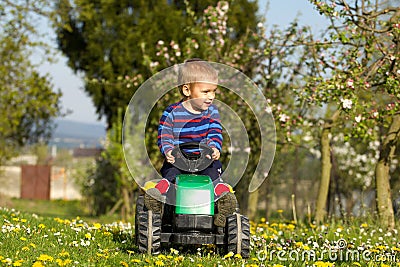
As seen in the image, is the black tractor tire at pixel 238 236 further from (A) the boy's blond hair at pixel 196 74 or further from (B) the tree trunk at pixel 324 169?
(B) the tree trunk at pixel 324 169

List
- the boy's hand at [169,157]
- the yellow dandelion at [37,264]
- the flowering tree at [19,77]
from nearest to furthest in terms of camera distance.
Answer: the yellow dandelion at [37,264]
the boy's hand at [169,157]
the flowering tree at [19,77]

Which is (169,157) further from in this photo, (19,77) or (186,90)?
(19,77)

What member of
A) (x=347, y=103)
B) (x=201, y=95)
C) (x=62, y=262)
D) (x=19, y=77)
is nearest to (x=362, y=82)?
(x=347, y=103)

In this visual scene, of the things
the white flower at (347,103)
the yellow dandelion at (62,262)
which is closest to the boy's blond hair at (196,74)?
the yellow dandelion at (62,262)

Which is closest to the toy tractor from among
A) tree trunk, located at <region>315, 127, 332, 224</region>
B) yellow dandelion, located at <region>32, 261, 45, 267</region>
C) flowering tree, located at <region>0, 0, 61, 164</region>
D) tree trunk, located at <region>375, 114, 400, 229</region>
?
yellow dandelion, located at <region>32, 261, 45, 267</region>

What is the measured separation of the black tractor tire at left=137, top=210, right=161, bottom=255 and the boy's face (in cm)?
111

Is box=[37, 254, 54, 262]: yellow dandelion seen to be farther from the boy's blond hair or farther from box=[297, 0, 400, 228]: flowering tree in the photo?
box=[297, 0, 400, 228]: flowering tree

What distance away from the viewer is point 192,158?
18.3 ft

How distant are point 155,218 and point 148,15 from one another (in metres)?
14.6

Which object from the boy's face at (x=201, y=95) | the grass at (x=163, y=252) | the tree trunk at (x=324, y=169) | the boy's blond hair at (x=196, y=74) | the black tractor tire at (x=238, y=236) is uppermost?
the boy's blond hair at (x=196, y=74)

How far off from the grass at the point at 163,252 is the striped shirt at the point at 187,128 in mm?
1007

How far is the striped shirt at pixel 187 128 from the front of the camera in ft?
18.4

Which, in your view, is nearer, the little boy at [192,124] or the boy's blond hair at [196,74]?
the little boy at [192,124]

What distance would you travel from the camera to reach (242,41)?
12.2m
